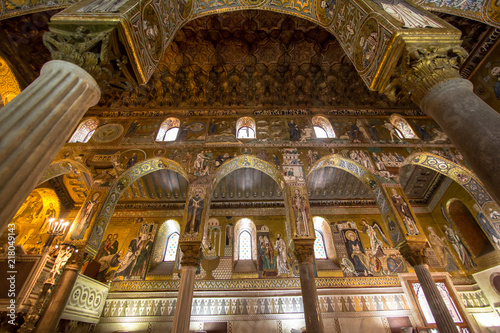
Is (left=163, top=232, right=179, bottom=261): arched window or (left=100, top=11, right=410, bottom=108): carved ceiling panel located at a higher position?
(left=100, top=11, right=410, bottom=108): carved ceiling panel

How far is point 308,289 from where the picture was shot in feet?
18.4

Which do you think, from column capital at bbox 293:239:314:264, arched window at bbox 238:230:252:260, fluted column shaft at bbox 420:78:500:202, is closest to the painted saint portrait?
column capital at bbox 293:239:314:264

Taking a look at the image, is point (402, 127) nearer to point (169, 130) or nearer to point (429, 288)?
point (429, 288)

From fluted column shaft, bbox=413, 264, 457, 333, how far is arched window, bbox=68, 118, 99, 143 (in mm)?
11159

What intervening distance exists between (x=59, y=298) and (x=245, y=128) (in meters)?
7.33

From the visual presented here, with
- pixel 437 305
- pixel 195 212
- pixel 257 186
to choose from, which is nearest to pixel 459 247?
pixel 437 305

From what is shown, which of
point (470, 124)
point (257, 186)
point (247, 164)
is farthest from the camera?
point (257, 186)

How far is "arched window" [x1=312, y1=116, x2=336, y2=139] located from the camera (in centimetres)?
901

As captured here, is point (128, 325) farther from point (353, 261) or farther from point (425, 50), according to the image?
point (425, 50)

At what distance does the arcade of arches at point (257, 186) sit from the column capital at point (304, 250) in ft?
0.16

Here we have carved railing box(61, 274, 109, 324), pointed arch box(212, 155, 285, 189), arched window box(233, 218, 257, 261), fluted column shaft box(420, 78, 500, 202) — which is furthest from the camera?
arched window box(233, 218, 257, 261)

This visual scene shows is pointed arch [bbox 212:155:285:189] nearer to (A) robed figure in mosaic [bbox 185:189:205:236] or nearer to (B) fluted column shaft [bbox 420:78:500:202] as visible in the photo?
(A) robed figure in mosaic [bbox 185:189:205:236]

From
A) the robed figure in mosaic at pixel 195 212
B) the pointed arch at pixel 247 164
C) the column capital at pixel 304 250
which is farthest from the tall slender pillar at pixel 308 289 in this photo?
the robed figure in mosaic at pixel 195 212

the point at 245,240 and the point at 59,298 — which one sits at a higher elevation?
the point at 245,240
